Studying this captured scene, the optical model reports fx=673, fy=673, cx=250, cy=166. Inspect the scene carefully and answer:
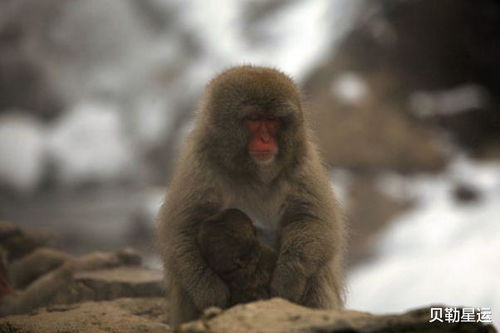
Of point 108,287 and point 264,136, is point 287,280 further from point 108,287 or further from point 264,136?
point 108,287

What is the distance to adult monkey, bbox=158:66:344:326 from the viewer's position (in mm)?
3838

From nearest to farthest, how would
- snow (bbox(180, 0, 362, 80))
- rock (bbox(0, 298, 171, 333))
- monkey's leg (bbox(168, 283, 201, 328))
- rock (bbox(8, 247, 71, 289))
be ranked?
1. monkey's leg (bbox(168, 283, 201, 328))
2. rock (bbox(0, 298, 171, 333))
3. rock (bbox(8, 247, 71, 289))
4. snow (bbox(180, 0, 362, 80))

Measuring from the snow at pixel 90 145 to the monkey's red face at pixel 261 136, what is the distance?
9.72 ft

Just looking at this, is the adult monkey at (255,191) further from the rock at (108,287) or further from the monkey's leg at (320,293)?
the rock at (108,287)

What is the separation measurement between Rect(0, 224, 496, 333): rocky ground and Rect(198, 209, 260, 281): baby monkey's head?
0.56 metres

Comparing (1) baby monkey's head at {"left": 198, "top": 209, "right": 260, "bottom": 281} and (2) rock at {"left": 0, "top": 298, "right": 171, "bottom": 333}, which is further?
(2) rock at {"left": 0, "top": 298, "right": 171, "bottom": 333}

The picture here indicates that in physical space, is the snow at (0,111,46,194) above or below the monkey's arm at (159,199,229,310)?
above

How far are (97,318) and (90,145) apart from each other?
2.32 m

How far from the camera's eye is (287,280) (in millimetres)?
3867

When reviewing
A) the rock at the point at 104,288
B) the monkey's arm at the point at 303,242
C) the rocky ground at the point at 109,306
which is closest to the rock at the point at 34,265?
the rocky ground at the point at 109,306

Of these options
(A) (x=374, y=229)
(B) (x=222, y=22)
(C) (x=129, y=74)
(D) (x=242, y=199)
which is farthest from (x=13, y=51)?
(A) (x=374, y=229)

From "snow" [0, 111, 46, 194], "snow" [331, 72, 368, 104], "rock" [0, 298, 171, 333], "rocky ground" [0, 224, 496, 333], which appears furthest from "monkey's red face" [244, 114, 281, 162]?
"snow" [331, 72, 368, 104]

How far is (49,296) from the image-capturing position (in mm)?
5691

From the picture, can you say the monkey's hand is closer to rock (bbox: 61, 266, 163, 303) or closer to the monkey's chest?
the monkey's chest
